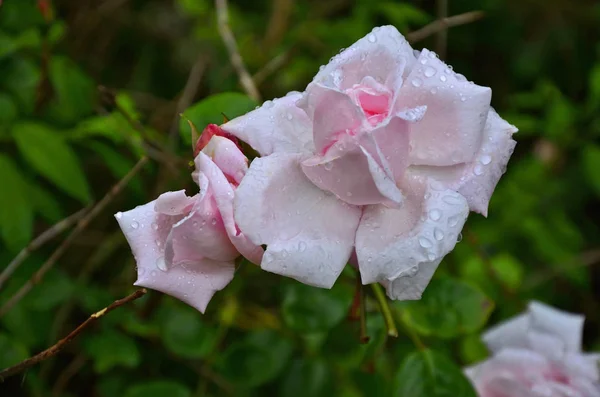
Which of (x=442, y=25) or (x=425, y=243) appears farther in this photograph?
(x=442, y=25)

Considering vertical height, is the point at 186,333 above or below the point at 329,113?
below

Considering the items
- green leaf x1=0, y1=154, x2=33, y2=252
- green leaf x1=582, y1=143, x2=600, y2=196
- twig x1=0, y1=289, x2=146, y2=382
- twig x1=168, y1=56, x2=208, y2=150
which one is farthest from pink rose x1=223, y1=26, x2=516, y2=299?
green leaf x1=582, y1=143, x2=600, y2=196

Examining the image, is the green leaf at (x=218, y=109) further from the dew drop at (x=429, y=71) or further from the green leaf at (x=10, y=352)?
the green leaf at (x=10, y=352)

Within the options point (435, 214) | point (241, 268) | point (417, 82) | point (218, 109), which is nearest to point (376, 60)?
point (417, 82)

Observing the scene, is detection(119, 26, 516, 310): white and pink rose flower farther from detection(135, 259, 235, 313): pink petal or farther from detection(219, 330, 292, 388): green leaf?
detection(219, 330, 292, 388): green leaf

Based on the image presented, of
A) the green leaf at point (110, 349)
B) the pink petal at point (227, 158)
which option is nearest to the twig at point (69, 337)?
the pink petal at point (227, 158)

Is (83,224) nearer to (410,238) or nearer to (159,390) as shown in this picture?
(159,390)
